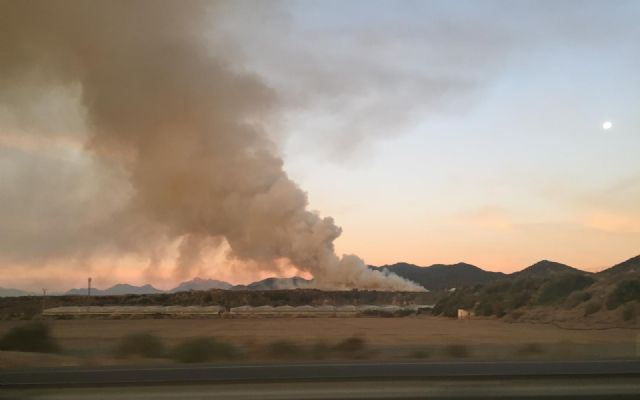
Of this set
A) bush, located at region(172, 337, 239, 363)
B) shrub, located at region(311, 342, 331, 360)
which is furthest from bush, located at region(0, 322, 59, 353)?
shrub, located at region(311, 342, 331, 360)

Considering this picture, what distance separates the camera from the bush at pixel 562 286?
174 ft

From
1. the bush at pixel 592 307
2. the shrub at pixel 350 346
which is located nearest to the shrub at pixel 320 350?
the shrub at pixel 350 346

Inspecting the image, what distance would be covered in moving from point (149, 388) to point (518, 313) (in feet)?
139

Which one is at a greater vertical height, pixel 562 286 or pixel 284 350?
pixel 562 286

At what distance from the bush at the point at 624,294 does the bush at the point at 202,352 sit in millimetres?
27974

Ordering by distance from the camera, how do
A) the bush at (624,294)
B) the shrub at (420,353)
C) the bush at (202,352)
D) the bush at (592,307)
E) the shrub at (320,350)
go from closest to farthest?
the shrub at (420,353) < the bush at (202,352) < the shrub at (320,350) < the bush at (624,294) < the bush at (592,307)

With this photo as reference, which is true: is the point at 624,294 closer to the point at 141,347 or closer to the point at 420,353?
the point at 420,353

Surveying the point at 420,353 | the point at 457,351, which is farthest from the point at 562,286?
the point at 420,353

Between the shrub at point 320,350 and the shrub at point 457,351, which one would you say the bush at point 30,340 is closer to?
the shrub at point 320,350

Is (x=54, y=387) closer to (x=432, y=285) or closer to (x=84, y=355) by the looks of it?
(x=84, y=355)

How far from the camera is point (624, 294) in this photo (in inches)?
1647

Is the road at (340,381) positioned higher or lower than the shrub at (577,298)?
lower

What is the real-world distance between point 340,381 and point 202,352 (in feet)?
31.0

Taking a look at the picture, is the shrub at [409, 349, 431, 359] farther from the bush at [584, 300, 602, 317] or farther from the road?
the bush at [584, 300, 602, 317]
